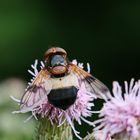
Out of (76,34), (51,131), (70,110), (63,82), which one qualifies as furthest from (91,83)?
(76,34)

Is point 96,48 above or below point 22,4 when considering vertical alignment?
below

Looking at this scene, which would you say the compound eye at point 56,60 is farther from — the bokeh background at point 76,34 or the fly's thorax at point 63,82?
the bokeh background at point 76,34

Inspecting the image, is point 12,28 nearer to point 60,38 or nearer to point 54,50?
point 60,38

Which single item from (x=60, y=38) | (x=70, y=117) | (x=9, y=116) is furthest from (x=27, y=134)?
(x=60, y=38)

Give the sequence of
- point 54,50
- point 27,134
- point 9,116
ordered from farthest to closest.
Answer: point 9,116
point 27,134
point 54,50

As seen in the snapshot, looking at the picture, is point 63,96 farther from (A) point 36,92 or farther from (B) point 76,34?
(B) point 76,34

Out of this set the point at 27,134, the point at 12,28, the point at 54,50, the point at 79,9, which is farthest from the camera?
the point at 79,9

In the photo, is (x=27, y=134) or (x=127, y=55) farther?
(x=127, y=55)
